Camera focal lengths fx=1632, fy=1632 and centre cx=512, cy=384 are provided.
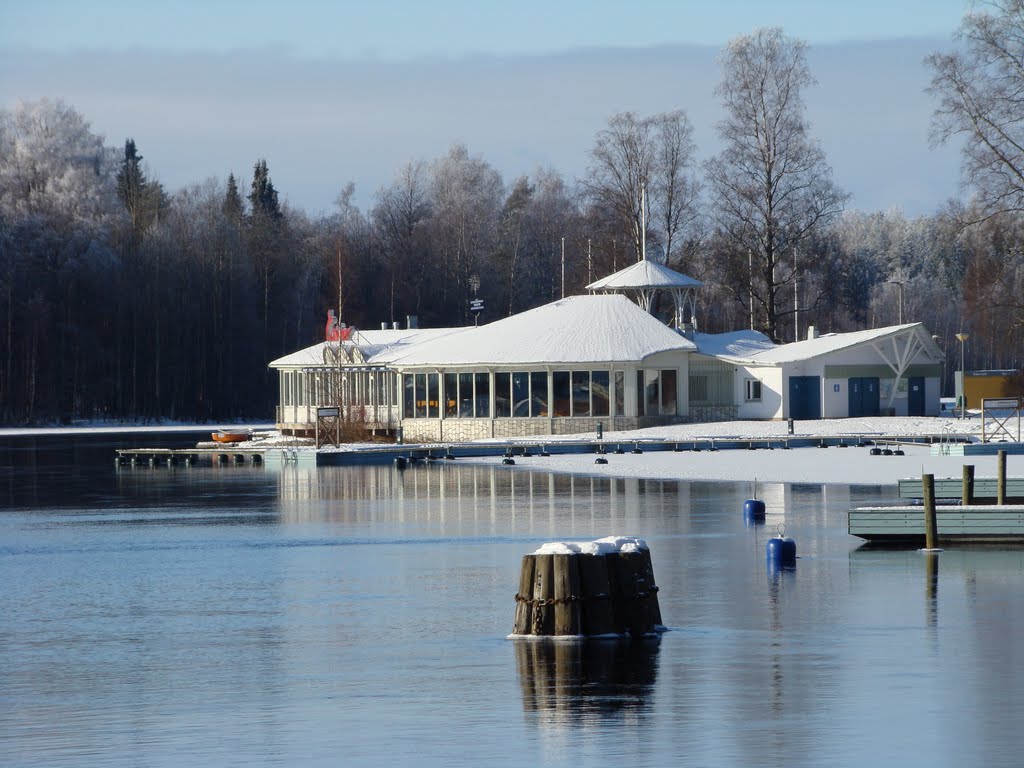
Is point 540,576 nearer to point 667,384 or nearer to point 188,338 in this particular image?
point 667,384

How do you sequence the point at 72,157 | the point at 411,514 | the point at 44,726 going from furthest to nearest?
the point at 72,157 → the point at 411,514 → the point at 44,726

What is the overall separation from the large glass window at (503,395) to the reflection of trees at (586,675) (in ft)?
153

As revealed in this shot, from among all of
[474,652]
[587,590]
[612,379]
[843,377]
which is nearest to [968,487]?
[587,590]

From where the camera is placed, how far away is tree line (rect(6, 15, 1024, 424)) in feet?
247

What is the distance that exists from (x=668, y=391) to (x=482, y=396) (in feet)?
24.8

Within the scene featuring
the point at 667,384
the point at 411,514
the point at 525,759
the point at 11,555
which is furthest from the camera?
the point at 667,384

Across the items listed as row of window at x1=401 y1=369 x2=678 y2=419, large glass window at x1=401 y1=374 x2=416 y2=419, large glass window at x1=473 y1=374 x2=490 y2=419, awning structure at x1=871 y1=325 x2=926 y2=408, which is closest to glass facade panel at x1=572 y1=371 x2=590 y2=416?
row of window at x1=401 y1=369 x2=678 y2=419

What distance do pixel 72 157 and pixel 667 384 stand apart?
1921 inches

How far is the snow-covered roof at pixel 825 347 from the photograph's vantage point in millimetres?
64438

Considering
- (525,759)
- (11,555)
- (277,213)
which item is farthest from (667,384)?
(277,213)

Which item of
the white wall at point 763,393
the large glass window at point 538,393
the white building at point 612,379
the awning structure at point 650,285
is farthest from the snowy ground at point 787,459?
the awning structure at point 650,285

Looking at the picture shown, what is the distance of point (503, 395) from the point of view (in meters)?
65.7

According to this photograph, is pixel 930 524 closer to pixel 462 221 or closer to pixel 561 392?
pixel 561 392

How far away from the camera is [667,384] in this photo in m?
66.2
